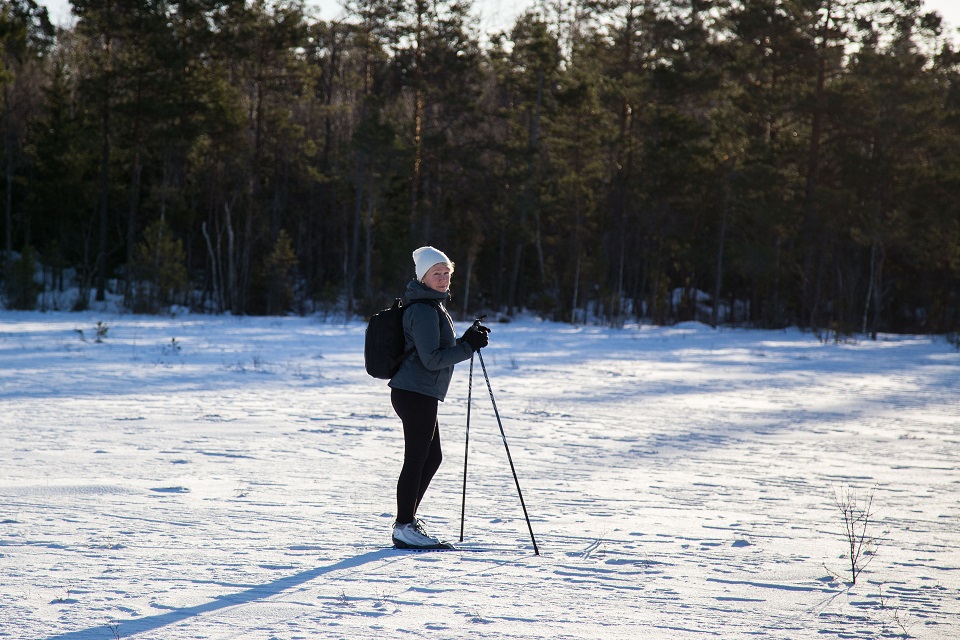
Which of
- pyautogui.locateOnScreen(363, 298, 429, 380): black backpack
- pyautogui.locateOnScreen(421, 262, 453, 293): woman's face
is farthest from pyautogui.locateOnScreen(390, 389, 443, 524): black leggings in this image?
pyautogui.locateOnScreen(421, 262, 453, 293): woman's face

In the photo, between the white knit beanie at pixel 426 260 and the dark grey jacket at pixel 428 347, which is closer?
the dark grey jacket at pixel 428 347

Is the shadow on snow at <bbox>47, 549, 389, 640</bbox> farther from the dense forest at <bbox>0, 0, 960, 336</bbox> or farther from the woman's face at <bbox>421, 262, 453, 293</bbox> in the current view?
the dense forest at <bbox>0, 0, 960, 336</bbox>

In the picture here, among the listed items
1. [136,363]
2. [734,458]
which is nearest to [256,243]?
[136,363]

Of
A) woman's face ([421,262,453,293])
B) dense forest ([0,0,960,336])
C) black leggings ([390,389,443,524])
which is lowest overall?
black leggings ([390,389,443,524])

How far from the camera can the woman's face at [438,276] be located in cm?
492

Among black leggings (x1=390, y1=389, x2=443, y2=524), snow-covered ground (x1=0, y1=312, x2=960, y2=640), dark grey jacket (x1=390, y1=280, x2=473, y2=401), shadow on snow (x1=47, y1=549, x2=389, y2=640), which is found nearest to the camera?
shadow on snow (x1=47, y1=549, x2=389, y2=640)

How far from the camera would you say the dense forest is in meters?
31.5

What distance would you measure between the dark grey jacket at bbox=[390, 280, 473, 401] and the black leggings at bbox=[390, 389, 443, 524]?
56 millimetres

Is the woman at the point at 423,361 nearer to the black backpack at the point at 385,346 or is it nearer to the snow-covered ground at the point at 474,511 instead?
the black backpack at the point at 385,346

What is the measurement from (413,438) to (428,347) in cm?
55

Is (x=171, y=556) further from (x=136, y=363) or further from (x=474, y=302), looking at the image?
(x=474, y=302)

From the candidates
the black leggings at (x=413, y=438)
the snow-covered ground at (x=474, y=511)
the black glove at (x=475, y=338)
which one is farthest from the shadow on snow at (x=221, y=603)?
Answer: the black glove at (x=475, y=338)

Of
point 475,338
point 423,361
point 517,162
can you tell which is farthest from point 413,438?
point 517,162

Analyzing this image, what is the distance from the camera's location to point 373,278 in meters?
35.4
